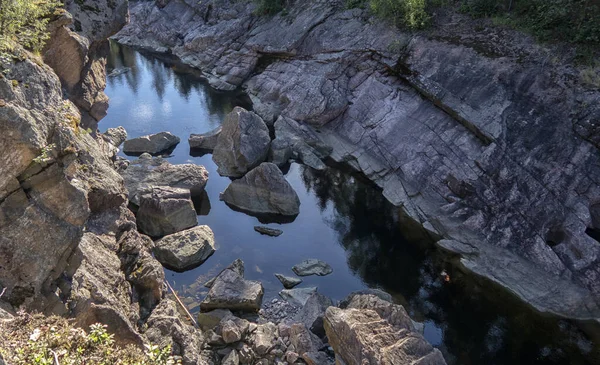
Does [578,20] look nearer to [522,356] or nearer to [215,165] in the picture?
[522,356]

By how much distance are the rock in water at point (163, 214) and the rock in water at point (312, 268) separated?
595 cm

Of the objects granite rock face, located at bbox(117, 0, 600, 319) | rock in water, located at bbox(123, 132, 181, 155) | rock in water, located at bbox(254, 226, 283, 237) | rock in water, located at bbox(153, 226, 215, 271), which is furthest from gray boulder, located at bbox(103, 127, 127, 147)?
rock in water, located at bbox(254, 226, 283, 237)

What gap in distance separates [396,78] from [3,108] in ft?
82.3

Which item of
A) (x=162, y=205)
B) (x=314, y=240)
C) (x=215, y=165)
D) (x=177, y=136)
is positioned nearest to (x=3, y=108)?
(x=162, y=205)

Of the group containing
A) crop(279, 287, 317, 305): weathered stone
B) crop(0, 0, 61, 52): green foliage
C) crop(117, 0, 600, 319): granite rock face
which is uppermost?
crop(0, 0, 61, 52): green foliage

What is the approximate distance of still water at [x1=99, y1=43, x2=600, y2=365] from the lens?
713 inches

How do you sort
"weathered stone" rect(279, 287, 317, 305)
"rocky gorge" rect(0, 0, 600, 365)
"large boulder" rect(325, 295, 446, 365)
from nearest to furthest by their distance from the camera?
"rocky gorge" rect(0, 0, 600, 365) → "large boulder" rect(325, 295, 446, 365) → "weathered stone" rect(279, 287, 317, 305)

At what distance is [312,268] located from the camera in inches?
851

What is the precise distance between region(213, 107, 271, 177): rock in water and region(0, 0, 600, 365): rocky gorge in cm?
12

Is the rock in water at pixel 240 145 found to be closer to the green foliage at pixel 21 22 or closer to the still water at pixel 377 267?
the still water at pixel 377 267

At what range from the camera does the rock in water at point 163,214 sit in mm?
22469

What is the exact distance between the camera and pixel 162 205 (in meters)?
22.5

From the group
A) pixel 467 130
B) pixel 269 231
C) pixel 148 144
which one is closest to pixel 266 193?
pixel 269 231

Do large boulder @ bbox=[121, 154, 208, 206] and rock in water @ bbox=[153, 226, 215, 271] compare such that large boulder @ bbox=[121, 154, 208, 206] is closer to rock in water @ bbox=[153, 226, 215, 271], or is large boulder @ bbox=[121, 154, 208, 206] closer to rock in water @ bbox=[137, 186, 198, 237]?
rock in water @ bbox=[137, 186, 198, 237]
